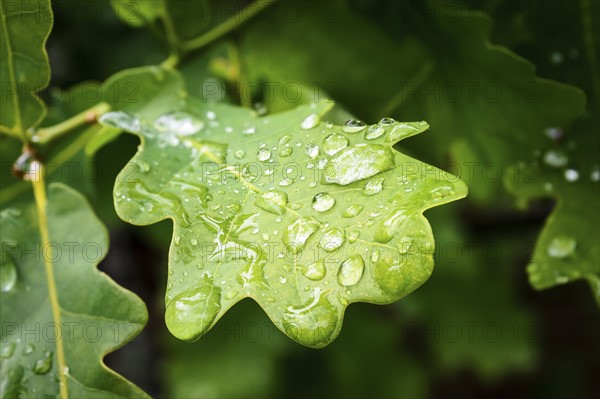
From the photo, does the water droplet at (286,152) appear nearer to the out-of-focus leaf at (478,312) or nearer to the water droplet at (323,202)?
the water droplet at (323,202)

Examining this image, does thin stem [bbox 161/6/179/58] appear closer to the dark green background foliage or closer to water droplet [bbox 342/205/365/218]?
the dark green background foliage

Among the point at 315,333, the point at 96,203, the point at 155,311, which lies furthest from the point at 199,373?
the point at 315,333

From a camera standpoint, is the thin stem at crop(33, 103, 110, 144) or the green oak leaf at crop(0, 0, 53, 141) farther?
the thin stem at crop(33, 103, 110, 144)

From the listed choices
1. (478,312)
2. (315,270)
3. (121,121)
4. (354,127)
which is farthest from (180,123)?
(478,312)

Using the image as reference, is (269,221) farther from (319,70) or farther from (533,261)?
(319,70)

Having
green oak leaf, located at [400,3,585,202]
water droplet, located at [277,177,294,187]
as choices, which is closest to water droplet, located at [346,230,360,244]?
water droplet, located at [277,177,294,187]
